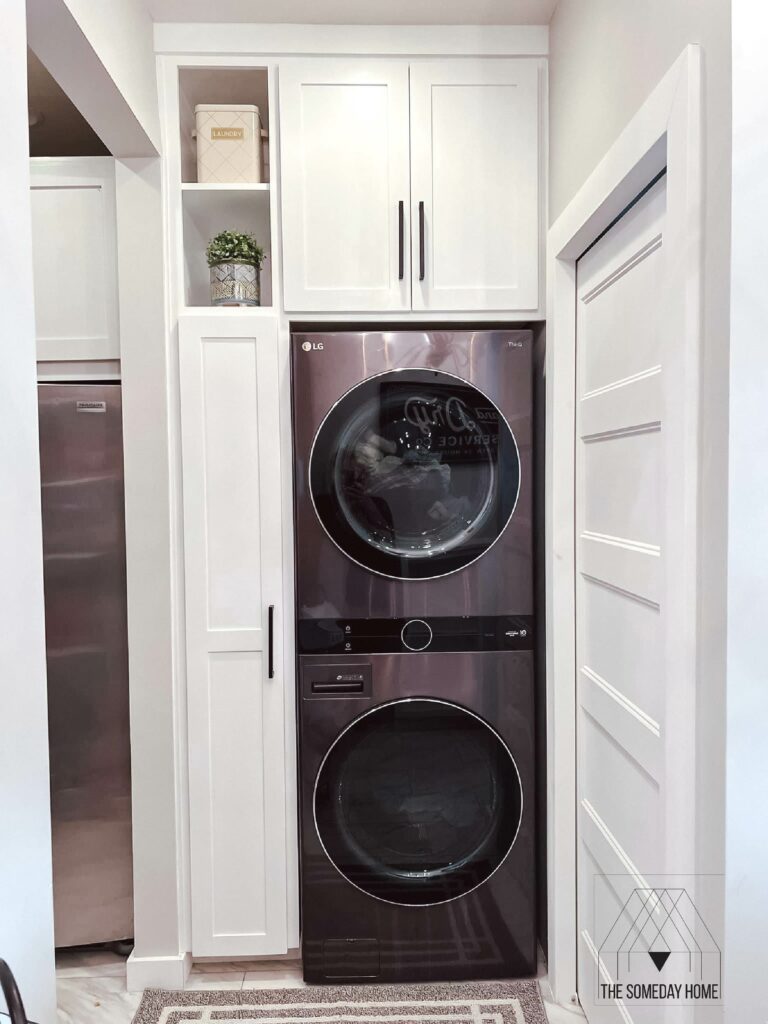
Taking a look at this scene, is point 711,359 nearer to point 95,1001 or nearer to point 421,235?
point 421,235

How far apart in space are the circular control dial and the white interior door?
0.40 m

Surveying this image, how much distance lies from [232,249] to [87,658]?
1192 millimetres

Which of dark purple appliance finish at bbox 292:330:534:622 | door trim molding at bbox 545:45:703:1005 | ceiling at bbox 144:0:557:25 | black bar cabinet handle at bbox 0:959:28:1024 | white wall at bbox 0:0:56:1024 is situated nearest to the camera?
black bar cabinet handle at bbox 0:959:28:1024

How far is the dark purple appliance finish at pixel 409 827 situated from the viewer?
1916 mm

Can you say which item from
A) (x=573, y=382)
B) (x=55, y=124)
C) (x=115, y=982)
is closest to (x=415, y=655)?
(x=573, y=382)

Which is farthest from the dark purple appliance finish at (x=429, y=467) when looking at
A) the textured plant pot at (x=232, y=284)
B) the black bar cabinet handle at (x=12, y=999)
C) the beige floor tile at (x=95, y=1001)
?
the black bar cabinet handle at (x=12, y=999)

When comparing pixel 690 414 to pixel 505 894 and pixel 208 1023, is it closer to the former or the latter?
pixel 505 894

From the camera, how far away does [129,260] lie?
6.13 feet

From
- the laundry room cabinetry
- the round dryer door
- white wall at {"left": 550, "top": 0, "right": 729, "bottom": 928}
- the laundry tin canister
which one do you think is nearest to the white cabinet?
the laundry tin canister

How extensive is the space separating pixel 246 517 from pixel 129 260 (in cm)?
74

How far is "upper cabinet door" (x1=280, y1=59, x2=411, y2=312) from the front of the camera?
1868mm

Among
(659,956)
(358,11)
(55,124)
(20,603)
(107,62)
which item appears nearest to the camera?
(20,603)

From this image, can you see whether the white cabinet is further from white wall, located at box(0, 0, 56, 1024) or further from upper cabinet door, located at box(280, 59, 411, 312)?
white wall, located at box(0, 0, 56, 1024)

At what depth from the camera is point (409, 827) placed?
1.93 m
